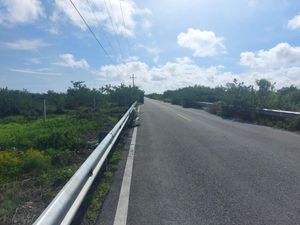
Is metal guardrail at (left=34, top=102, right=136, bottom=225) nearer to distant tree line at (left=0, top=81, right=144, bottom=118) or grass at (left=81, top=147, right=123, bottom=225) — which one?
grass at (left=81, top=147, right=123, bottom=225)

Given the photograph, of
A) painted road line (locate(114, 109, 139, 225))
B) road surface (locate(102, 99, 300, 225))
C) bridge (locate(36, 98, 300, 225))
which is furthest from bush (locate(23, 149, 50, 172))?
road surface (locate(102, 99, 300, 225))

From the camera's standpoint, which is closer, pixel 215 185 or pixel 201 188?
pixel 201 188

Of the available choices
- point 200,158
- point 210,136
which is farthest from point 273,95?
point 200,158

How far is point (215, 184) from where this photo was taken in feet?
22.3

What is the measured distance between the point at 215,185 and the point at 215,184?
0.07 meters

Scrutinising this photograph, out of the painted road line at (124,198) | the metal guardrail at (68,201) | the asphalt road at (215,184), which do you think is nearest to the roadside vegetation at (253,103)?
the asphalt road at (215,184)

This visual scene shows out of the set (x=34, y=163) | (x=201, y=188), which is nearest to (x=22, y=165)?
(x=34, y=163)

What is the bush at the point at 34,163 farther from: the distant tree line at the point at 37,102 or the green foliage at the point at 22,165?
the distant tree line at the point at 37,102

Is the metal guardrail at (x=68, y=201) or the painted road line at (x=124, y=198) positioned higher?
the metal guardrail at (x=68, y=201)

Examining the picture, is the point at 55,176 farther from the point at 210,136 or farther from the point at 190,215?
the point at 210,136

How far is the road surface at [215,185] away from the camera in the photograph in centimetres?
511

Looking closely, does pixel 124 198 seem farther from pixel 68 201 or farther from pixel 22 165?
pixel 22 165

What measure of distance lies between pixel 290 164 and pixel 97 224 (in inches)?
216

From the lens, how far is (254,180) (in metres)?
7.07
